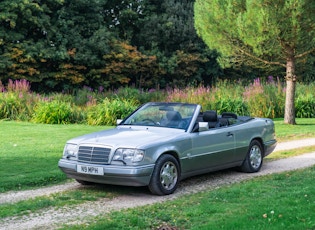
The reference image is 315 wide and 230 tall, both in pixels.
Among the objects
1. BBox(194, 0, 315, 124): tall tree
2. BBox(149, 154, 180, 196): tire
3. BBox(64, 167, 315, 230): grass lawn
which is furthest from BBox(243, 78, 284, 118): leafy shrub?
BBox(149, 154, 180, 196): tire

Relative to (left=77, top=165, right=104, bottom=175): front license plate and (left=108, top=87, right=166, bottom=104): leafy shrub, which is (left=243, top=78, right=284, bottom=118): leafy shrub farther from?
(left=77, top=165, right=104, bottom=175): front license plate

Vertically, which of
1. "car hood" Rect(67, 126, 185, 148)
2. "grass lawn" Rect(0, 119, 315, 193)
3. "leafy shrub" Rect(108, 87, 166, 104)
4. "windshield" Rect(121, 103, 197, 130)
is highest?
"leafy shrub" Rect(108, 87, 166, 104)

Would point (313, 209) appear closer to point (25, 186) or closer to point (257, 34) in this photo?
point (25, 186)

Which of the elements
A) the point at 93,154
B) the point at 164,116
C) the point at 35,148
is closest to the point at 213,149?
the point at 164,116

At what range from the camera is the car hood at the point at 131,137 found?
28.9 feet

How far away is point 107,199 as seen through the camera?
8.63 meters

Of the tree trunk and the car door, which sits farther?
the tree trunk

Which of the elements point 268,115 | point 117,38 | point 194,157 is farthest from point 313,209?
point 117,38

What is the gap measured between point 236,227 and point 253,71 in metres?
43.5

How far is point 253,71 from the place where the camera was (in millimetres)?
49000

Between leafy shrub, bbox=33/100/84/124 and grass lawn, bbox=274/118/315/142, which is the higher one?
leafy shrub, bbox=33/100/84/124

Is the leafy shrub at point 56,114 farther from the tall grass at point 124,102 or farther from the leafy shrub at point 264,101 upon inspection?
the leafy shrub at point 264,101

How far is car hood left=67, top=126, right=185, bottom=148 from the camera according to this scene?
8.81 metres

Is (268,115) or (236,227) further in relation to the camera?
(268,115)
